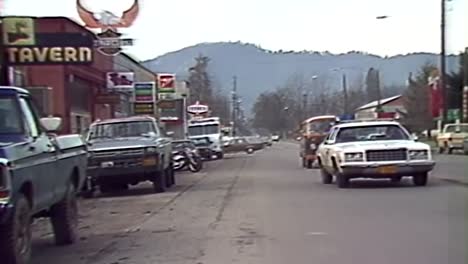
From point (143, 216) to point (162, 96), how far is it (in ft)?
154

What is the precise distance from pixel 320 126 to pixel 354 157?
51.8 feet

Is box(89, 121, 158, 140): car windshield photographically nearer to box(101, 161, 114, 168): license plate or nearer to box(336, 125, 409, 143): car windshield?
box(101, 161, 114, 168): license plate

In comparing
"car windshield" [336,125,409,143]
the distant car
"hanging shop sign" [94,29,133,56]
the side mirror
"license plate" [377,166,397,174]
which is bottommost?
the distant car

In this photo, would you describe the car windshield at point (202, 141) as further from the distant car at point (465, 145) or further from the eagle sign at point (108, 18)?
the eagle sign at point (108, 18)

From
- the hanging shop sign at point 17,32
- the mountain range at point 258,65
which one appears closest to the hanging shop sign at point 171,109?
the hanging shop sign at point 17,32

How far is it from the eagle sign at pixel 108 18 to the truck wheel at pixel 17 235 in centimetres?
2696

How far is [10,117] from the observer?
12.0 metres

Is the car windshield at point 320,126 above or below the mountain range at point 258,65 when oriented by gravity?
below

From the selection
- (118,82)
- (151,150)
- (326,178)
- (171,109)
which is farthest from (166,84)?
(151,150)

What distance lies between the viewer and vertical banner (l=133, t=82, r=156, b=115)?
53.6 m

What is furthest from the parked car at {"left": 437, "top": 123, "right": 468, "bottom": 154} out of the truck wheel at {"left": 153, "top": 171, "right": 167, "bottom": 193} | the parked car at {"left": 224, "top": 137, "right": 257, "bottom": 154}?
the truck wheel at {"left": 153, "top": 171, "right": 167, "bottom": 193}

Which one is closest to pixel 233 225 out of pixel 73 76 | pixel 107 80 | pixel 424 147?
pixel 424 147

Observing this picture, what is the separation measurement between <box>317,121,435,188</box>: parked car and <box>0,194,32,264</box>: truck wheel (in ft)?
41.2

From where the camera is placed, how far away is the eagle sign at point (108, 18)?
37531mm
